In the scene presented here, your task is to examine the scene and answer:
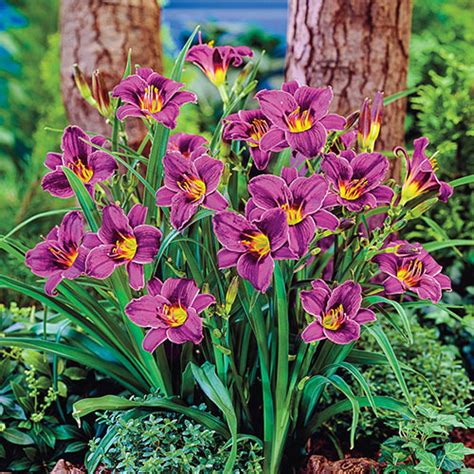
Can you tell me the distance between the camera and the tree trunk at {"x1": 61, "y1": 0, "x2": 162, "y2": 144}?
184 centimetres

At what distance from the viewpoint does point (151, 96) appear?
43.2 inches

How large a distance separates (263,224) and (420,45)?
2.06 m

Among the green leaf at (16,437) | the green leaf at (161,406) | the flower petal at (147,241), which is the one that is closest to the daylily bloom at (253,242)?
the flower petal at (147,241)

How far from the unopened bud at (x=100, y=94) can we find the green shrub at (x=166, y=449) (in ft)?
1.68

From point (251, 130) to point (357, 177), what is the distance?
187 millimetres

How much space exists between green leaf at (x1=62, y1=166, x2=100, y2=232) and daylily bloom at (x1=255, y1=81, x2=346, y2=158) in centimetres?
Answer: 28

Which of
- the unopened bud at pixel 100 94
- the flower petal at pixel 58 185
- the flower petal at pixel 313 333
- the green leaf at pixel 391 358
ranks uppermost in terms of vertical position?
the unopened bud at pixel 100 94

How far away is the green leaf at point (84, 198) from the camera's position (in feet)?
3.43

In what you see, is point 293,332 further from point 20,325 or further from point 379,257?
point 20,325

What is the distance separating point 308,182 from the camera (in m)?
0.99

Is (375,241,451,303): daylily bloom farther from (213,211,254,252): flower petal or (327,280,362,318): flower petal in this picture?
(213,211,254,252): flower petal

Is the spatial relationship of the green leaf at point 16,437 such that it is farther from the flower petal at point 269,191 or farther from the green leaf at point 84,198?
the flower petal at point 269,191

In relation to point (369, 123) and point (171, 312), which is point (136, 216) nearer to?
point (171, 312)

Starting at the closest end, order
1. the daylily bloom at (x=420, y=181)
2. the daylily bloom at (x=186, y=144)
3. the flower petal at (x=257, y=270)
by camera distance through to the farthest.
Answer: the flower petal at (x=257, y=270) < the daylily bloom at (x=420, y=181) < the daylily bloom at (x=186, y=144)
